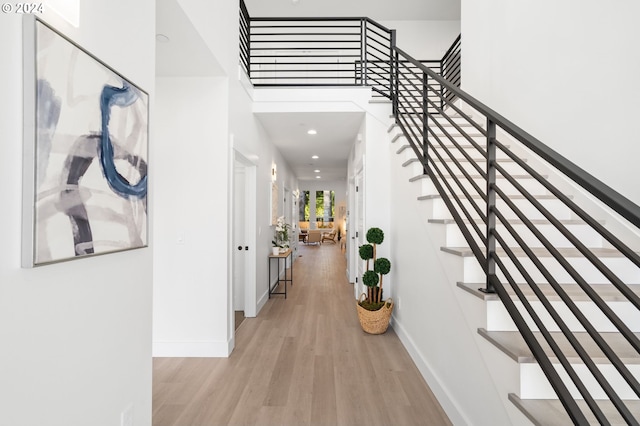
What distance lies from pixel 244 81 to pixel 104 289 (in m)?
3.09

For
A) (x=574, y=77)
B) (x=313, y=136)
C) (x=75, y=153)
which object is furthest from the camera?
(x=313, y=136)

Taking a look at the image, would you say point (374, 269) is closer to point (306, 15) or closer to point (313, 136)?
point (313, 136)

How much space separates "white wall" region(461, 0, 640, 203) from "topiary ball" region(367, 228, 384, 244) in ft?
5.88

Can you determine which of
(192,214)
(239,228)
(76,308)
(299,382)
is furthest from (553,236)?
(239,228)

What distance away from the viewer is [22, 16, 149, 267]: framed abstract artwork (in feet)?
3.35

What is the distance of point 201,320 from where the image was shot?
320 cm

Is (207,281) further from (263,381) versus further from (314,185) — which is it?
(314,185)

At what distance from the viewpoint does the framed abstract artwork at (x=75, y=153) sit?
102cm

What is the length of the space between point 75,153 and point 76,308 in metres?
0.58

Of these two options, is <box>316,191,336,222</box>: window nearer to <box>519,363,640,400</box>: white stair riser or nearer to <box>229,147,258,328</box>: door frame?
<box>229,147,258,328</box>: door frame

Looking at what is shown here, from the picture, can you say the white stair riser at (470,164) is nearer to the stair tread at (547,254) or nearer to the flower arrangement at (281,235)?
the stair tread at (547,254)

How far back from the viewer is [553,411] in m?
1.33

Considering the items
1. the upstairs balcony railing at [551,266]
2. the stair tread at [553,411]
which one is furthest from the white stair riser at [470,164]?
the stair tread at [553,411]

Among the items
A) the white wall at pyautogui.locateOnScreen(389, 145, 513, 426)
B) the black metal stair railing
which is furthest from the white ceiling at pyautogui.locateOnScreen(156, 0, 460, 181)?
the black metal stair railing
